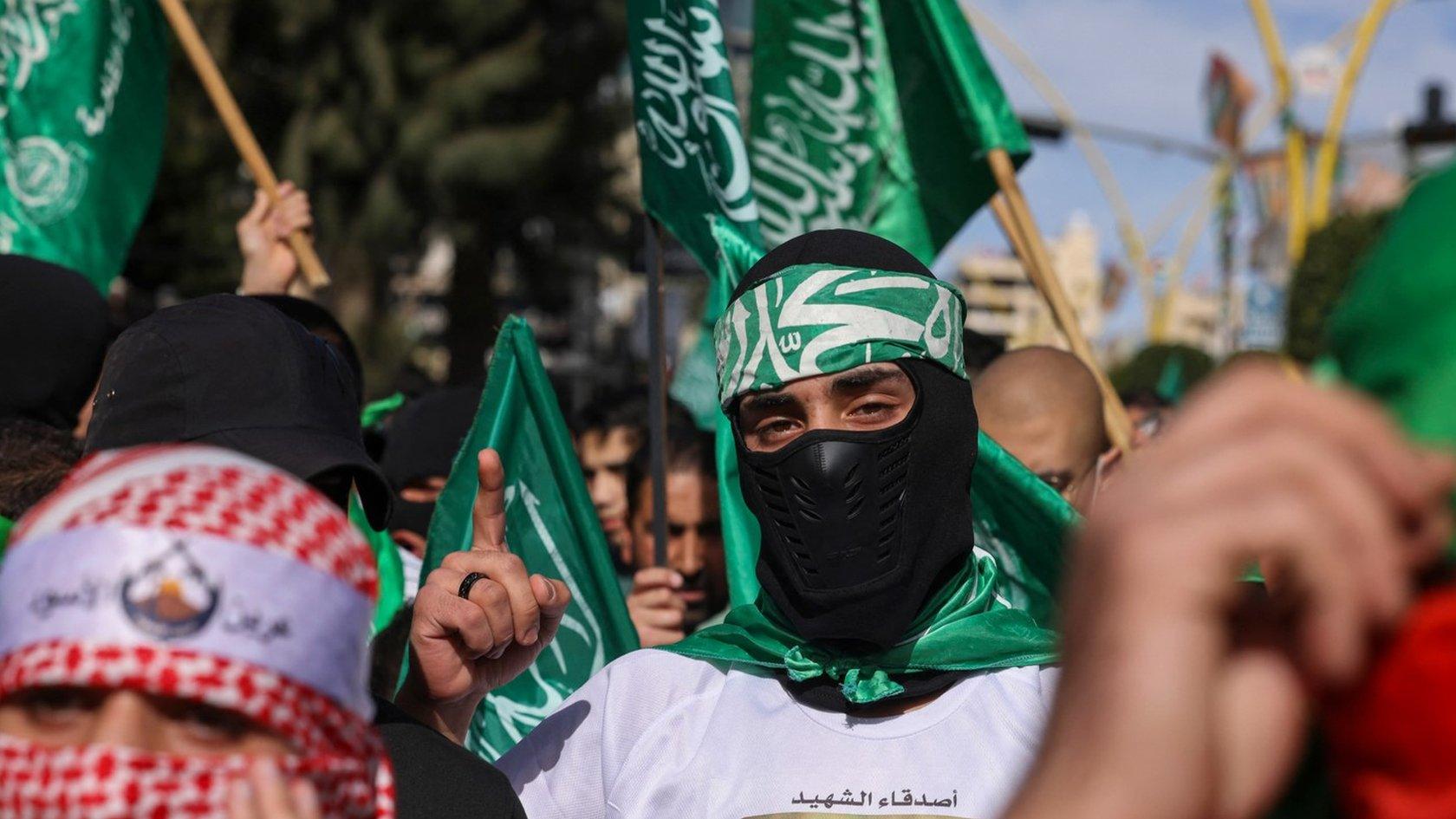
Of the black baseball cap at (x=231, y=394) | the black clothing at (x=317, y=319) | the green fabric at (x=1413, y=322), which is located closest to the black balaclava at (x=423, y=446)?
the black clothing at (x=317, y=319)

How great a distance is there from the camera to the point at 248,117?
2316 cm

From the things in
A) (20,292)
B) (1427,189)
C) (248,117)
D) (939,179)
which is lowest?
(248,117)

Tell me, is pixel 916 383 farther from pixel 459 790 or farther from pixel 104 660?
pixel 104 660

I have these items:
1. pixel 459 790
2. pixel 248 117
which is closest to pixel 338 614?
pixel 459 790

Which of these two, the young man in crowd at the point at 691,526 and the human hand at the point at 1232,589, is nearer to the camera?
the human hand at the point at 1232,589

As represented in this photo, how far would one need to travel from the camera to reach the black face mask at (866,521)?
2.80m

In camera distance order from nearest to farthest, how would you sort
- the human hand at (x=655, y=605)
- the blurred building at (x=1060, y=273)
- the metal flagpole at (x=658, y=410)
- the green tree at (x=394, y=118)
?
the human hand at (x=655, y=605) → the metal flagpole at (x=658, y=410) → the green tree at (x=394, y=118) → the blurred building at (x=1060, y=273)

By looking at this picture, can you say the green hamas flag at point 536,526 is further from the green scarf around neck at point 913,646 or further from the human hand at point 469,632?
the human hand at point 469,632

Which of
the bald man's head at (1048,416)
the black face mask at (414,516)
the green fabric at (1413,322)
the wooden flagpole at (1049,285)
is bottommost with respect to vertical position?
the black face mask at (414,516)

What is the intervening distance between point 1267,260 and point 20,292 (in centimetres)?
2436

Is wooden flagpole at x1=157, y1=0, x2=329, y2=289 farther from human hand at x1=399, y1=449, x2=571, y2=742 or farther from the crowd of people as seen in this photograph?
human hand at x1=399, y1=449, x2=571, y2=742

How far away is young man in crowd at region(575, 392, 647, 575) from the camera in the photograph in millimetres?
6422

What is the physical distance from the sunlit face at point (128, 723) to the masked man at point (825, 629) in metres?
1.04

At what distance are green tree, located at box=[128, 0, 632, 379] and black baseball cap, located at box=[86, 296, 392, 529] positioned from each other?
803 inches
